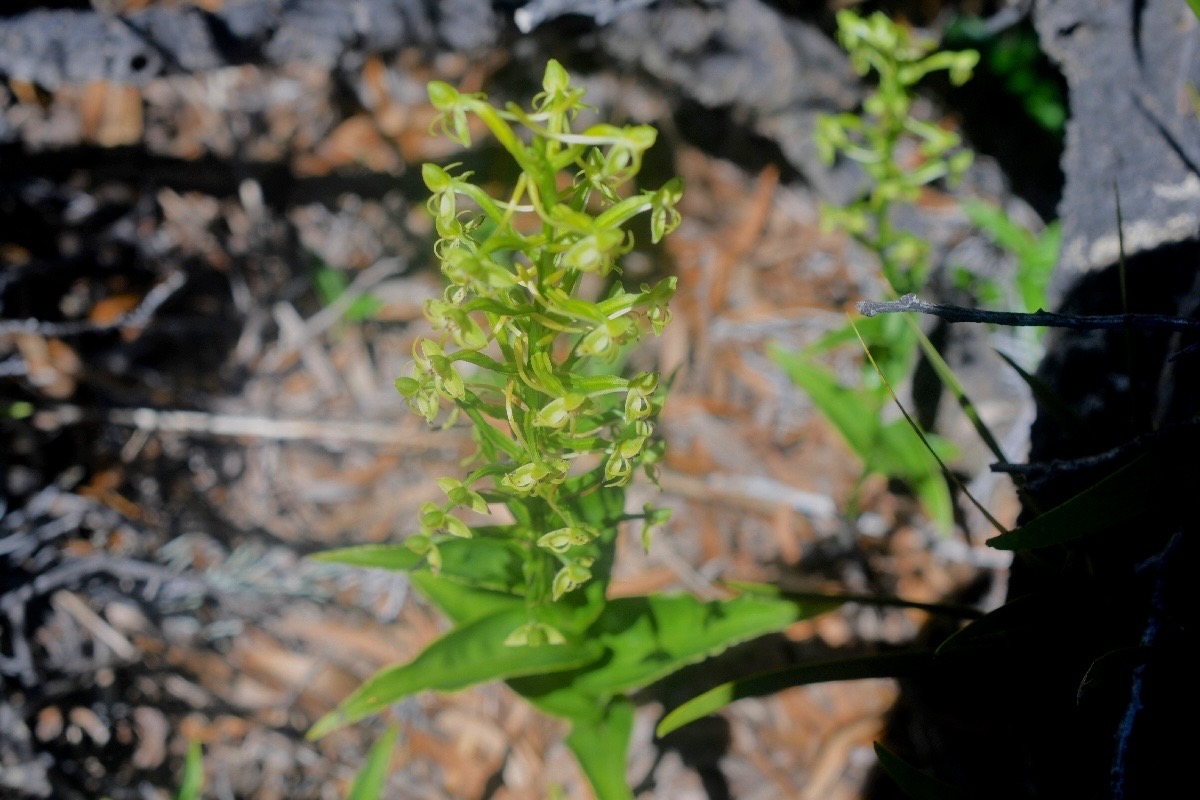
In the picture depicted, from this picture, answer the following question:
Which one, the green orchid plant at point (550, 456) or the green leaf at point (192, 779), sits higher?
the green orchid plant at point (550, 456)

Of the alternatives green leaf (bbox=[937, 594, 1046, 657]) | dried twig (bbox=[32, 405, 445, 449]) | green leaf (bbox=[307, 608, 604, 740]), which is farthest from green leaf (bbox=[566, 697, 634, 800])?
dried twig (bbox=[32, 405, 445, 449])

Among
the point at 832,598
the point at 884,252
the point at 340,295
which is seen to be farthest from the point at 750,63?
the point at 832,598

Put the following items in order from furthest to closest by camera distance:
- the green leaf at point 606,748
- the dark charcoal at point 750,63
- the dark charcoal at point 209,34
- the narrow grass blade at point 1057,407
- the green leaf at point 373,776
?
1. the dark charcoal at point 750,63
2. the dark charcoal at point 209,34
3. the green leaf at point 373,776
4. the green leaf at point 606,748
5. the narrow grass blade at point 1057,407

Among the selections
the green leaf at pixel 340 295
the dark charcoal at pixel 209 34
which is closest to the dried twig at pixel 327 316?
the green leaf at pixel 340 295

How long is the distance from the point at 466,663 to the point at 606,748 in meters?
0.30

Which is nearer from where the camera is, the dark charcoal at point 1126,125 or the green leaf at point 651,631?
the green leaf at point 651,631

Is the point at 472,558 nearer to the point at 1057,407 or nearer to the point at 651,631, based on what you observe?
the point at 651,631

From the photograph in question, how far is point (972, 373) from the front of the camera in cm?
193

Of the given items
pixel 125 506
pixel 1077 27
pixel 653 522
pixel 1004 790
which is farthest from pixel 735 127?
pixel 125 506

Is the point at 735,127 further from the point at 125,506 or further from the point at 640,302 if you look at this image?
the point at 125,506

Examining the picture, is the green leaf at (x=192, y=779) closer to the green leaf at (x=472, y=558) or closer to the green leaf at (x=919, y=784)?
the green leaf at (x=472, y=558)

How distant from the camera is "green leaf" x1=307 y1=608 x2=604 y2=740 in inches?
45.4

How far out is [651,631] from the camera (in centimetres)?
129

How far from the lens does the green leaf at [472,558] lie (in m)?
1.12
